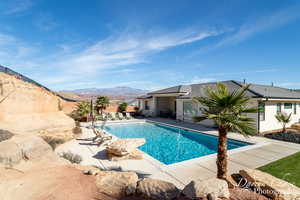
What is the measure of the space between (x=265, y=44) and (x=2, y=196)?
20.5m

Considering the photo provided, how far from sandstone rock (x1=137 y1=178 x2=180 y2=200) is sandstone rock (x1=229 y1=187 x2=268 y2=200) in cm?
132

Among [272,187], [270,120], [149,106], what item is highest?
[149,106]

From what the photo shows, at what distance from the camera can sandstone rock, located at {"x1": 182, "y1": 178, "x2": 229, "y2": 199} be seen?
129 inches

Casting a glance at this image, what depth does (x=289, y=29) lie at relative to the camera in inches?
483

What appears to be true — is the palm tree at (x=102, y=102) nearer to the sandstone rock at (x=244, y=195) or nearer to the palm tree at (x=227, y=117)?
the palm tree at (x=227, y=117)

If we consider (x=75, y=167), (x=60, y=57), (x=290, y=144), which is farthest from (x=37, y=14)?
(x=290, y=144)

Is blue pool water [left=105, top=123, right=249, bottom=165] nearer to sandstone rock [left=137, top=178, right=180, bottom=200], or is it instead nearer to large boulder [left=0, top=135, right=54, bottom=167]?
sandstone rock [left=137, top=178, right=180, bottom=200]

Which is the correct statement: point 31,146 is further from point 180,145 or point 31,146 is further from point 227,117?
point 180,145

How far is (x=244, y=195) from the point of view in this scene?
345 centimetres

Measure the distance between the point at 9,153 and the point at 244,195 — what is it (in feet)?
24.8

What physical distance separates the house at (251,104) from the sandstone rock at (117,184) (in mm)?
3655

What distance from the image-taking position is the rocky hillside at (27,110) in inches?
323

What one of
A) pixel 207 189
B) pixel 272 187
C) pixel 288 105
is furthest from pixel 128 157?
pixel 288 105

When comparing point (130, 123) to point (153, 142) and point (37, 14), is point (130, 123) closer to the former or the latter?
point (153, 142)
